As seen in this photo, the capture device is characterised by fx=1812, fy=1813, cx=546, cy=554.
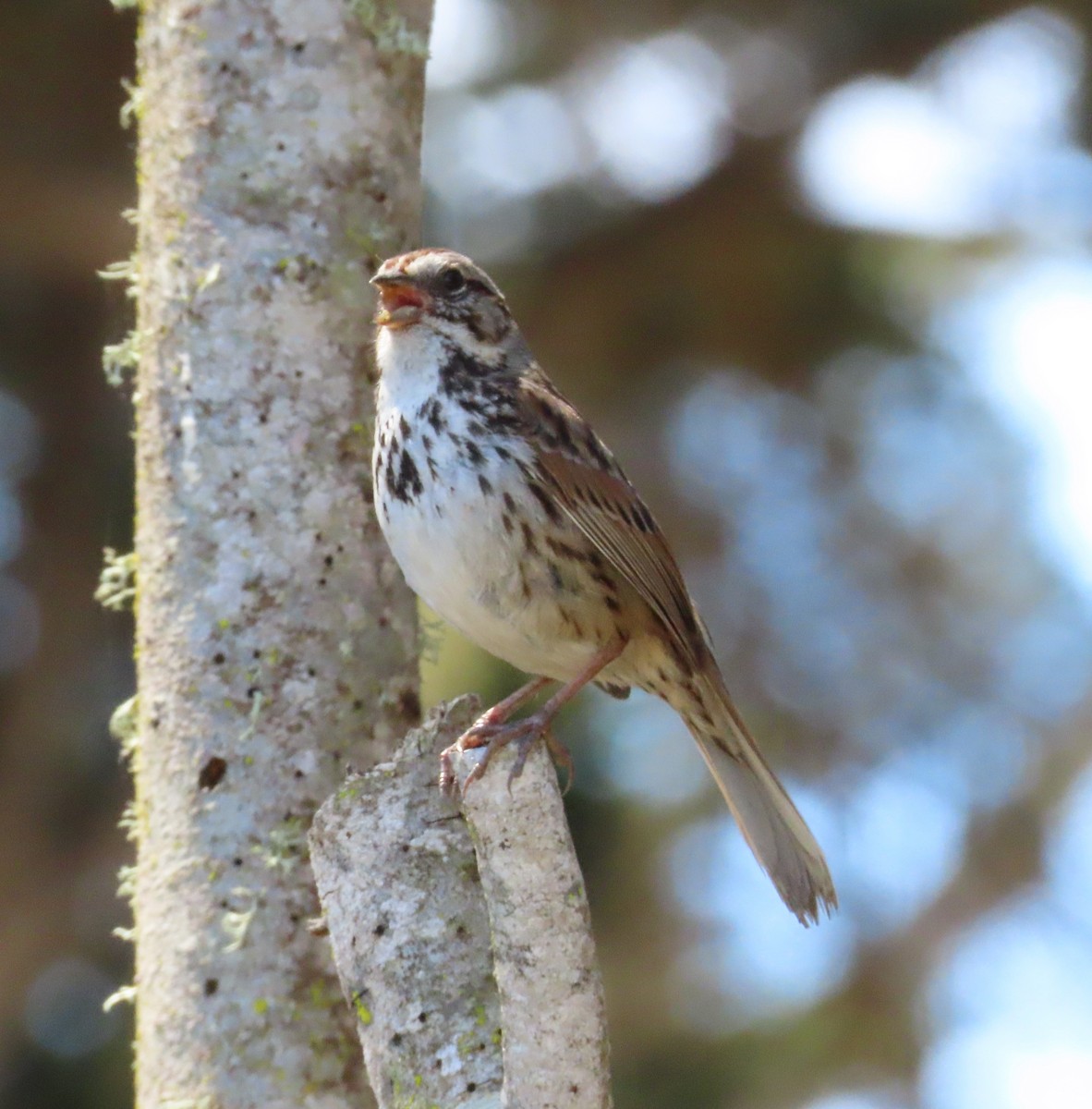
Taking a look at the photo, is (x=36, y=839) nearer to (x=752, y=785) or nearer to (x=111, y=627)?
(x=111, y=627)

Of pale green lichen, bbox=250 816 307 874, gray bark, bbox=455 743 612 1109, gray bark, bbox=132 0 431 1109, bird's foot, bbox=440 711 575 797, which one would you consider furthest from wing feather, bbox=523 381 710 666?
gray bark, bbox=455 743 612 1109

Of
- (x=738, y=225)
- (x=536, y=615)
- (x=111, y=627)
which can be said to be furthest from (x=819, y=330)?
(x=536, y=615)

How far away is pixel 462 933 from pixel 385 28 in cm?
221

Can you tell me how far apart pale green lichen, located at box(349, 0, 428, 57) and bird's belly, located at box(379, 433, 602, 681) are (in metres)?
1.10

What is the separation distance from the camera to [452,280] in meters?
4.27

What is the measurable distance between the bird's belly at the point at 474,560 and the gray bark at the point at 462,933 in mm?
484

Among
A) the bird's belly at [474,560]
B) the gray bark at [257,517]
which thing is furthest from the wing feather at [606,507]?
the gray bark at [257,517]

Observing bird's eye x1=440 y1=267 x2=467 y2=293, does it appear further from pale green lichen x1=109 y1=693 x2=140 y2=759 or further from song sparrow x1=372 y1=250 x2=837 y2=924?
pale green lichen x1=109 y1=693 x2=140 y2=759

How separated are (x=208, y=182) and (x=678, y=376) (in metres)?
3.94

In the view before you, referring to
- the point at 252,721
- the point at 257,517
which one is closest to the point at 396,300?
the point at 257,517

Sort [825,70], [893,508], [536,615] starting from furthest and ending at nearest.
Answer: [893,508], [825,70], [536,615]

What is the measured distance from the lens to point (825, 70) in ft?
24.8

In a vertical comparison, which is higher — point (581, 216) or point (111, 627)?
point (581, 216)

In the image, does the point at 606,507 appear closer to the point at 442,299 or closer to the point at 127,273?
the point at 442,299
